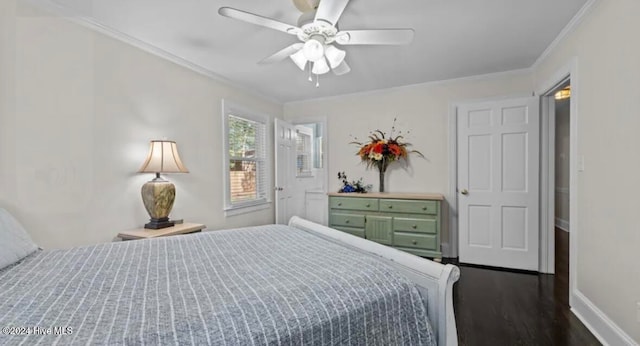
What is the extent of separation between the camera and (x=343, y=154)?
443cm

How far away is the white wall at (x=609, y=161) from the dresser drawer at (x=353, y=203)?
2011mm

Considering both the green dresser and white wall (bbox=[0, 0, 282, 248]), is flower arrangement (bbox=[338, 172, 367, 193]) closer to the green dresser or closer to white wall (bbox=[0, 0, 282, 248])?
the green dresser

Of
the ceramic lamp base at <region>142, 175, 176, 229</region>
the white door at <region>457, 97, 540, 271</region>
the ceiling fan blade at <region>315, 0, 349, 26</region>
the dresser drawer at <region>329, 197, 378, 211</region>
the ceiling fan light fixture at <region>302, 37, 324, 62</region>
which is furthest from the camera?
the dresser drawer at <region>329, 197, 378, 211</region>

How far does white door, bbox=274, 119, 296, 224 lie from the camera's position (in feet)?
13.3

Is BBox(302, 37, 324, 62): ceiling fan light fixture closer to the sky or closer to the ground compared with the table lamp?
closer to the sky

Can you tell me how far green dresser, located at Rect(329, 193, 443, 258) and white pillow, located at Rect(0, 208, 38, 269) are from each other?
10.3 ft

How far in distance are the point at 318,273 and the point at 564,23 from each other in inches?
112

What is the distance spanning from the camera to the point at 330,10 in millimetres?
1628

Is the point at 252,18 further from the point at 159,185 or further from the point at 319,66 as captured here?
the point at 159,185

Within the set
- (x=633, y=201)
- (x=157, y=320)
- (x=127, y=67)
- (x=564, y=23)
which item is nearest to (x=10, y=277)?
(x=157, y=320)

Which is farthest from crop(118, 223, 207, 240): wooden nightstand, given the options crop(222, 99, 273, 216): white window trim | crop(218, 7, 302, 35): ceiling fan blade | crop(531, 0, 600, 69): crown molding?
crop(531, 0, 600, 69): crown molding

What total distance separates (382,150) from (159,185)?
2752mm

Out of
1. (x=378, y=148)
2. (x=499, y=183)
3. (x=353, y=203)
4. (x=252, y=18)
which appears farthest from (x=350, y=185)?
(x=252, y=18)

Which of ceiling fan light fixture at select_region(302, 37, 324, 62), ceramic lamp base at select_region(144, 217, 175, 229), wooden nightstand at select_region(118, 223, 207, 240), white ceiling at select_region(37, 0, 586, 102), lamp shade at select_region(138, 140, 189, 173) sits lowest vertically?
wooden nightstand at select_region(118, 223, 207, 240)
